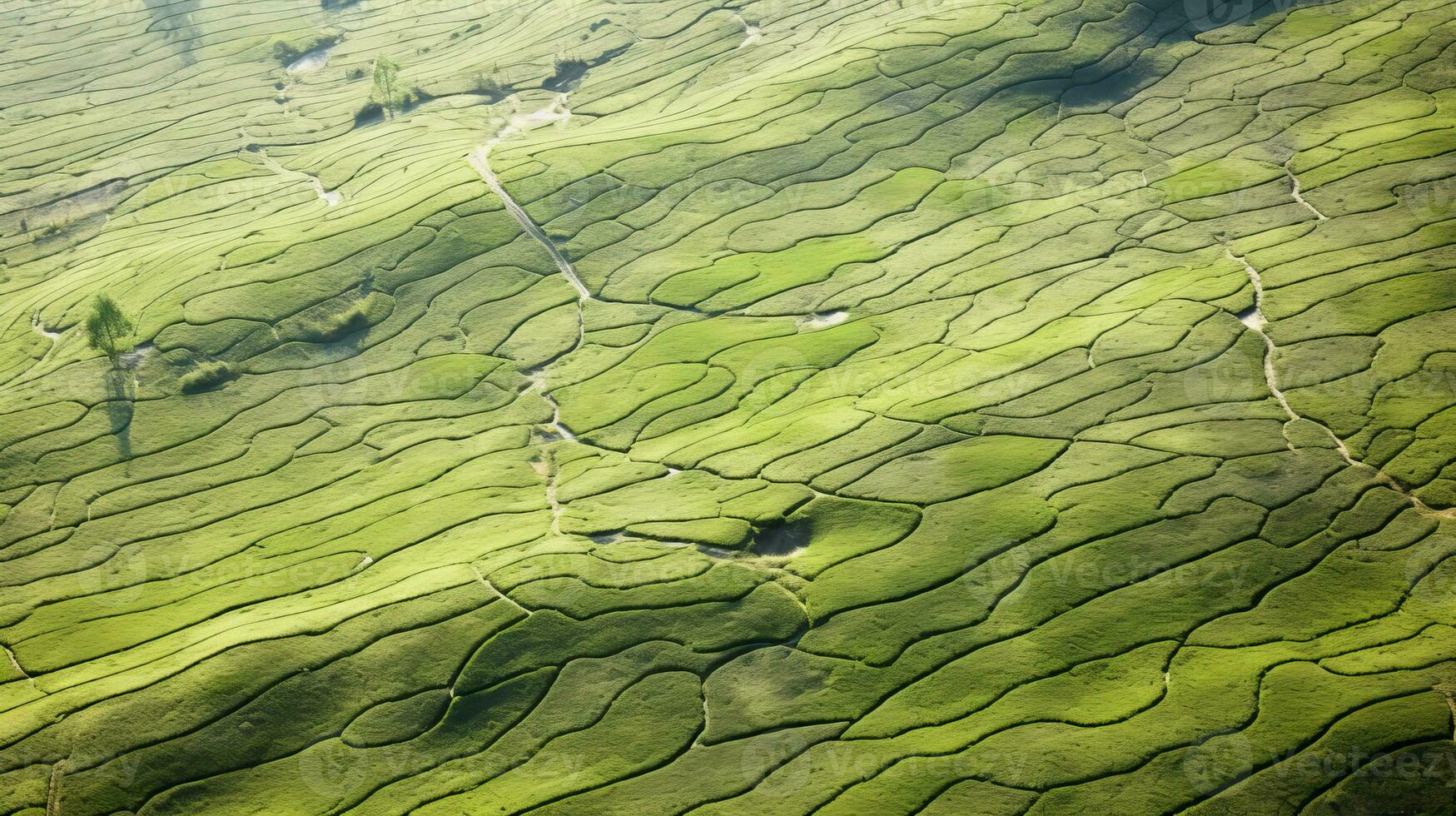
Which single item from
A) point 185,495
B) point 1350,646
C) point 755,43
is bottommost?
point 1350,646

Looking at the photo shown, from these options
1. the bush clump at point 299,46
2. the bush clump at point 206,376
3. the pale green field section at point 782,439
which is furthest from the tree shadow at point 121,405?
the bush clump at point 299,46

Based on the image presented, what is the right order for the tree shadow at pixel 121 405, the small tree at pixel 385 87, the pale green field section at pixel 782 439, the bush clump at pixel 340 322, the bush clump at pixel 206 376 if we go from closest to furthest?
the pale green field section at pixel 782 439 < the tree shadow at pixel 121 405 < the bush clump at pixel 206 376 < the bush clump at pixel 340 322 < the small tree at pixel 385 87

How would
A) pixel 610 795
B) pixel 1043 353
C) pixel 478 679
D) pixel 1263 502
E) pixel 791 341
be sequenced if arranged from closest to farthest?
pixel 610 795
pixel 478 679
pixel 1263 502
pixel 1043 353
pixel 791 341

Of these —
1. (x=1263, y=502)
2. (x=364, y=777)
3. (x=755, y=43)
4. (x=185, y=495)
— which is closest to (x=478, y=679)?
(x=364, y=777)

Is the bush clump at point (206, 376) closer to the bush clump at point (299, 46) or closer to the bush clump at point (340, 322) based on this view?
the bush clump at point (340, 322)

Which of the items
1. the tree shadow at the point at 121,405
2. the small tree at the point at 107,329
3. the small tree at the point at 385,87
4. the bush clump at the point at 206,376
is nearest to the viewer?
the tree shadow at the point at 121,405

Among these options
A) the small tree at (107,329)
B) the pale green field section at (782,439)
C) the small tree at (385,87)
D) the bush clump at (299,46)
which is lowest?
the pale green field section at (782,439)

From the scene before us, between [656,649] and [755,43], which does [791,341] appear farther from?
[755,43]

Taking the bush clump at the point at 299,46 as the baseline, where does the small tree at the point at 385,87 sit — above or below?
below
